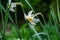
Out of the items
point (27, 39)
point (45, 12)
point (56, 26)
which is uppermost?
point (56, 26)

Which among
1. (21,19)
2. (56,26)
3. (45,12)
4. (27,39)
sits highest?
(56,26)

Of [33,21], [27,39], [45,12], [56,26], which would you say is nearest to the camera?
[33,21]

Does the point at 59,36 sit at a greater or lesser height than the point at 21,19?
greater

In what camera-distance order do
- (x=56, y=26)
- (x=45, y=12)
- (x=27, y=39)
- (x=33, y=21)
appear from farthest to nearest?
(x=45, y=12)
(x=27, y=39)
(x=56, y=26)
(x=33, y=21)

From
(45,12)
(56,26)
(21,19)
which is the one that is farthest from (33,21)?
(21,19)

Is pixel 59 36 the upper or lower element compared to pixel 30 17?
lower

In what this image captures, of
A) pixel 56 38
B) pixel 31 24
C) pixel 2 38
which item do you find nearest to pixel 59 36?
pixel 56 38

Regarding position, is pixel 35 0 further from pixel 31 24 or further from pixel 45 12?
pixel 31 24

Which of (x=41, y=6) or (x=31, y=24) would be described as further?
(x=41, y=6)

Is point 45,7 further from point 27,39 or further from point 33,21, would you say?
point 33,21
